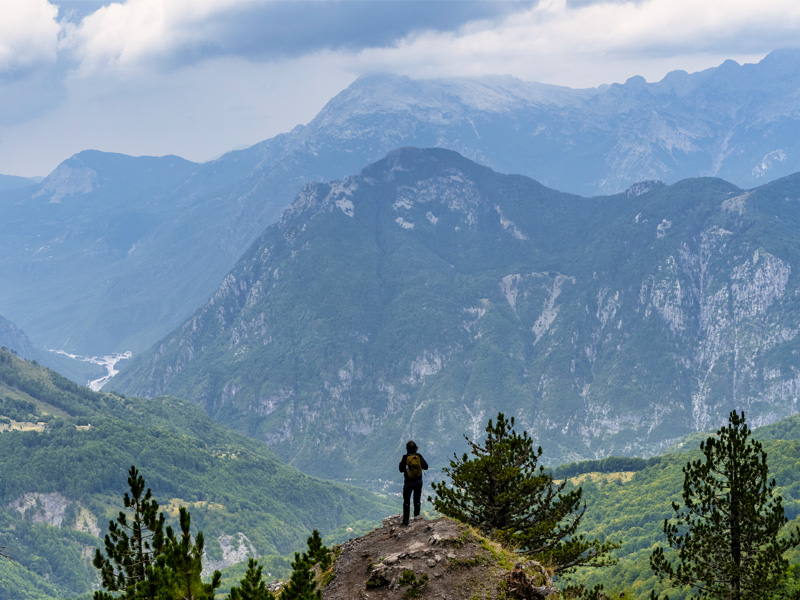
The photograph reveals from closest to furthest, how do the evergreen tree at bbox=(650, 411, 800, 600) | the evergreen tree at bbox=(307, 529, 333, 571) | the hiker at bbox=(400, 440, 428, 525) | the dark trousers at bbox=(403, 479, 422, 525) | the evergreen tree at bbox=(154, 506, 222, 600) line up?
the evergreen tree at bbox=(154, 506, 222, 600) → the evergreen tree at bbox=(307, 529, 333, 571) → the hiker at bbox=(400, 440, 428, 525) → the dark trousers at bbox=(403, 479, 422, 525) → the evergreen tree at bbox=(650, 411, 800, 600)

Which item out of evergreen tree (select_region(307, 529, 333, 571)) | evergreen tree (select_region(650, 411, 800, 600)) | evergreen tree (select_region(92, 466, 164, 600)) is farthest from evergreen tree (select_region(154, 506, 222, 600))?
evergreen tree (select_region(650, 411, 800, 600))

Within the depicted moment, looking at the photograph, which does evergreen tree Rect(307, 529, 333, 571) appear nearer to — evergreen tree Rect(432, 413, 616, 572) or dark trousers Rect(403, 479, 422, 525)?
dark trousers Rect(403, 479, 422, 525)

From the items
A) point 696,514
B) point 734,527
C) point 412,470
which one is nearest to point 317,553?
point 412,470

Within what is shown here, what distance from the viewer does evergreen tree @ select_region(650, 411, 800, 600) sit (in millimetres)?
50406

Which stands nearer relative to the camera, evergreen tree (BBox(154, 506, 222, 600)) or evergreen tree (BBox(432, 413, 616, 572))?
evergreen tree (BBox(154, 506, 222, 600))

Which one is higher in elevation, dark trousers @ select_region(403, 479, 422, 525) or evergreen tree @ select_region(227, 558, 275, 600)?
dark trousers @ select_region(403, 479, 422, 525)

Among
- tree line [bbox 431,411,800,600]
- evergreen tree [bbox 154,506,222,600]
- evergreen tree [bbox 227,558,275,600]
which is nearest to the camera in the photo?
evergreen tree [bbox 154,506,222,600]

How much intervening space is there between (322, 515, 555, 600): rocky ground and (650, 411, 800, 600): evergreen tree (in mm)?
13331

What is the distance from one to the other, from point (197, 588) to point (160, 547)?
780 cm

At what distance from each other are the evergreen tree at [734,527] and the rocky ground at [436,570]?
13331mm

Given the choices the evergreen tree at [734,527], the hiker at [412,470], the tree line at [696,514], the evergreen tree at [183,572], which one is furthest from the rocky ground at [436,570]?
the evergreen tree at [734,527]

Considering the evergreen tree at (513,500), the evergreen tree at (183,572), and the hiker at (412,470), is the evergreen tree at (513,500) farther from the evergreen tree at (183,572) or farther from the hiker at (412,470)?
the evergreen tree at (183,572)

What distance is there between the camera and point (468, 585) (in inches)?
1641

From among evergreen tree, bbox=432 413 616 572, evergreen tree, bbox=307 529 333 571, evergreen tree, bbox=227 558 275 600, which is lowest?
evergreen tree, bbox=227 558 275 600
